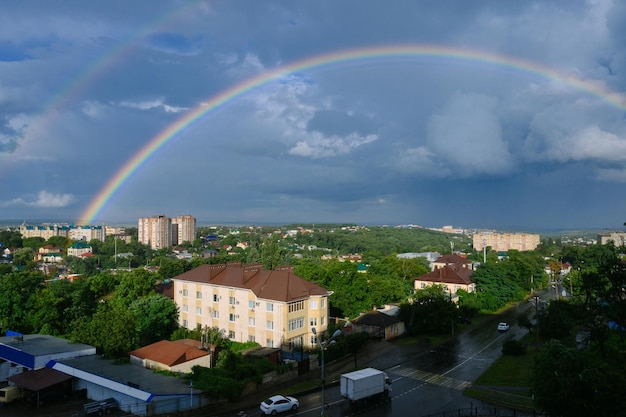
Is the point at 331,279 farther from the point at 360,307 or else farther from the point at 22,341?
the point at 22,341

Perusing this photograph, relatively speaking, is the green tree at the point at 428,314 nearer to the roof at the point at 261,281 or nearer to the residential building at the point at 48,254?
the roof at the point at 261,281

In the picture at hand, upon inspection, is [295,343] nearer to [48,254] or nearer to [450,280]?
[450,280]

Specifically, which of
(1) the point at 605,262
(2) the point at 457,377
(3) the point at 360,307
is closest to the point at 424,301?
(3) the point at 360,307

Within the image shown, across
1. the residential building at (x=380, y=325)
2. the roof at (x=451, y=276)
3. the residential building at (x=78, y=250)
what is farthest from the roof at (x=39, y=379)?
the residential building at (x=78, y=250)

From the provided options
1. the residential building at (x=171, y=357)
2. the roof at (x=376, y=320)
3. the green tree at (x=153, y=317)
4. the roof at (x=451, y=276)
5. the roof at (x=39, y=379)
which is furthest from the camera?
the roof at (x=451, y=276)

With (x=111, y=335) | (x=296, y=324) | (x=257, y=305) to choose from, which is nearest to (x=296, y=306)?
(x=296, y=324)
